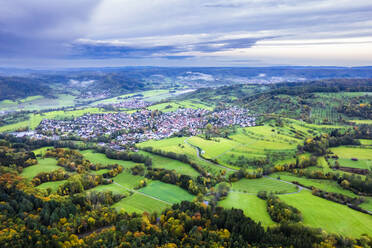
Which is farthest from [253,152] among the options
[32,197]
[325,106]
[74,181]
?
[325,106]

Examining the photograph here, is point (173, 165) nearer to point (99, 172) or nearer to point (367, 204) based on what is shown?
point (99, 172)

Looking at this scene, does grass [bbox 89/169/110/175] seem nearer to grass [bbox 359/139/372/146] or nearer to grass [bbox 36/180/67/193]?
grass [bbox 36/180/67/193]

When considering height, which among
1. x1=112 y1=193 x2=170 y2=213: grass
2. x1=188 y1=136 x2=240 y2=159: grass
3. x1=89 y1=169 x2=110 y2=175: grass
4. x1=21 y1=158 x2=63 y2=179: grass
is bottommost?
x1=112 y1=193 x2=170 y2=213: grass

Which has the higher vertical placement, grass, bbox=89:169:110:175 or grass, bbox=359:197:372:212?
grass, bbox=359:197:372:212

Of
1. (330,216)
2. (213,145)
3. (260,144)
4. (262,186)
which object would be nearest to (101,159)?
(213,145)

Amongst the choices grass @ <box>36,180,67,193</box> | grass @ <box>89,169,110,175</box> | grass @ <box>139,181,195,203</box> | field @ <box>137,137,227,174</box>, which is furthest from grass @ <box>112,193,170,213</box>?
field @ <box>137,137,227,174</box>

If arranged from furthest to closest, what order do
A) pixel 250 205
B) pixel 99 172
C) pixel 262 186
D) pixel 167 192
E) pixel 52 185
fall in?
1. pixel 99 172
2. pixel 262 186
3. pixel 52 185
4. pixel 167 192
5. pixel 250 205
